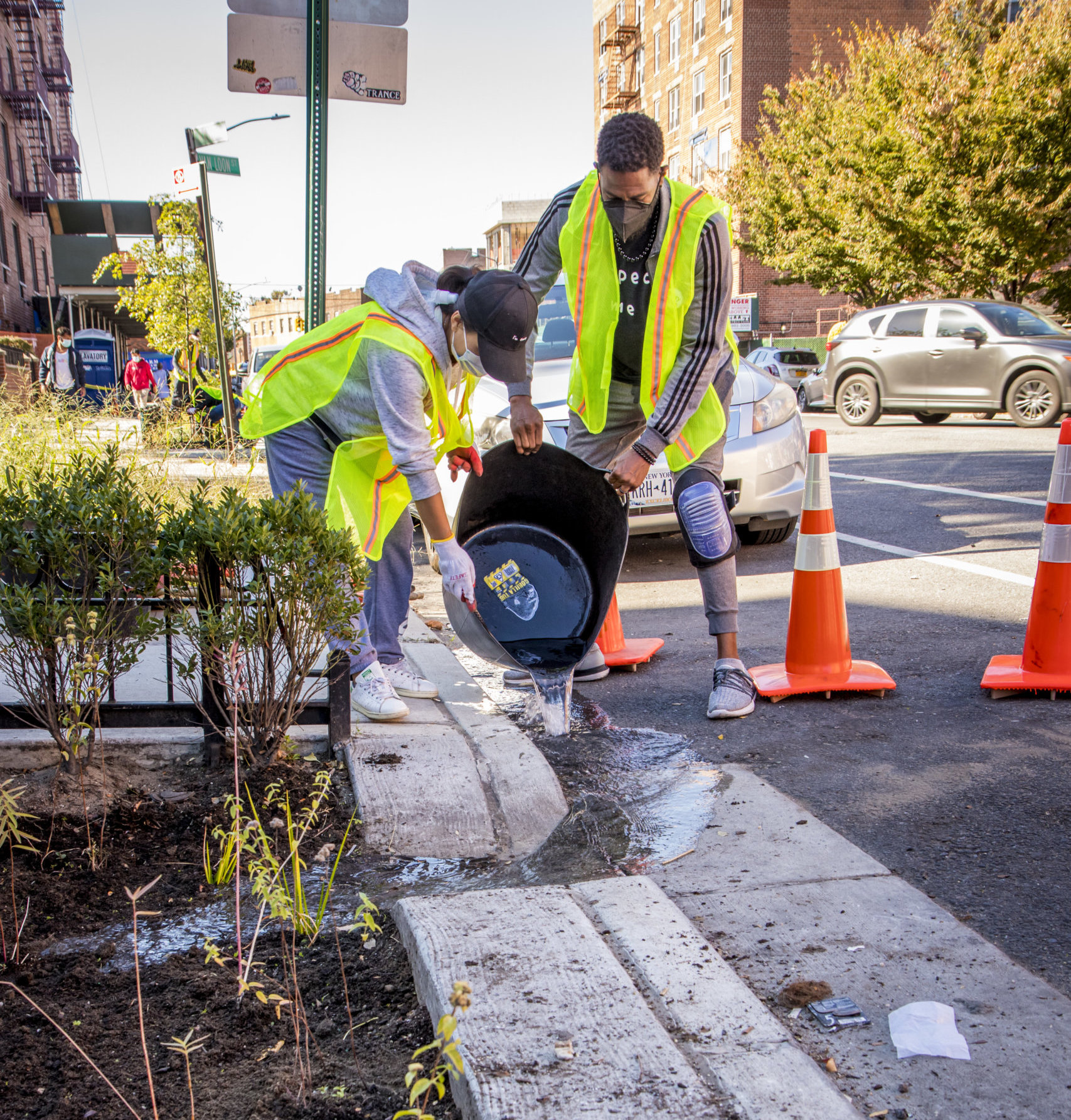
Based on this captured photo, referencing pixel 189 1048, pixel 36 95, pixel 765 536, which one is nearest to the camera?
pixel 189 1048

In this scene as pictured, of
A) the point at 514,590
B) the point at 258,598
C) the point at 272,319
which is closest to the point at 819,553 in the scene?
the point at 514,590

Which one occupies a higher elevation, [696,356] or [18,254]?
[18,254]

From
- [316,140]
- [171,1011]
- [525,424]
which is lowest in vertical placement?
[171,1011]

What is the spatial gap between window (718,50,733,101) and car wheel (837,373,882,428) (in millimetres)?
30240

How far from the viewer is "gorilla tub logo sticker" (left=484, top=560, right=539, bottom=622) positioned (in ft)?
14.1

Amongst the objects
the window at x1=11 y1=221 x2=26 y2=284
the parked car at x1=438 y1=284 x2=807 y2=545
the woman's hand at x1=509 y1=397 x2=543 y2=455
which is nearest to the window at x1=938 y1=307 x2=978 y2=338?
the parked car at x1=438 y1=284 x2=807 y2=545

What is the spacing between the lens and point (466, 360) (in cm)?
334

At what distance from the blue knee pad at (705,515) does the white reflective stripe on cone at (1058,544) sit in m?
1.21

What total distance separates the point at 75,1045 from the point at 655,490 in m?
4.84

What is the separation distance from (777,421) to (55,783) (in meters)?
4.89

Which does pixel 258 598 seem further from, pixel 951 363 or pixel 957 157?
pixel 957 157

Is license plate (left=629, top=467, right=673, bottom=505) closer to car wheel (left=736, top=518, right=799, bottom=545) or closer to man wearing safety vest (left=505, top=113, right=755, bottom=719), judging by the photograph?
car wheel (left=736, top=518, right=799, bottom=545)

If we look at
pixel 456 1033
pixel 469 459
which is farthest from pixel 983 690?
pixel 456 1033

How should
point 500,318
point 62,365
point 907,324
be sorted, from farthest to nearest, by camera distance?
point 62,365 < point 907,324 < point 500,318
